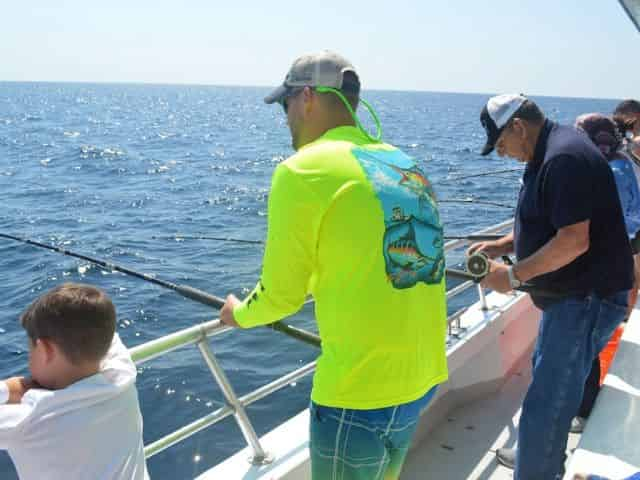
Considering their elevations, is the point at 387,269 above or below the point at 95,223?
above

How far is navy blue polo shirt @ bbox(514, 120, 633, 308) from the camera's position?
6.77 ft

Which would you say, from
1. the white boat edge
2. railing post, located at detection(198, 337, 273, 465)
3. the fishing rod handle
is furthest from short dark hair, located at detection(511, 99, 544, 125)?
the white boat edge

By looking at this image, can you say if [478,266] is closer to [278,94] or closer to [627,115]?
[278,94]

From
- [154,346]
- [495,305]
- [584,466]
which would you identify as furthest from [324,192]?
[495,305]

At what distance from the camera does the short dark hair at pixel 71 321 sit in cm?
151

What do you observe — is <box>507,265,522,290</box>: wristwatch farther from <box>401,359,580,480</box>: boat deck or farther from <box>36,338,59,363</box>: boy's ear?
<box>36,338,59,363</box>: boy's ear

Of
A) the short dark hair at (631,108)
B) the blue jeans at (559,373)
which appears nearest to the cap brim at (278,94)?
the blue jeans at (559,373)

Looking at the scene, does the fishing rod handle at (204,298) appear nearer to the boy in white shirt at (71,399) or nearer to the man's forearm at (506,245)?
the boy in white shirt at (71,399)

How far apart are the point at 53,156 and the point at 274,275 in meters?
27.3

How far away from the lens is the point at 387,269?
151 centimetres

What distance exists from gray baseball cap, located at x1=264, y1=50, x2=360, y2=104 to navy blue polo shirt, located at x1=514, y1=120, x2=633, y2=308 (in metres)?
Result: 0.82

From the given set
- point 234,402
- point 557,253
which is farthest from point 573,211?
point 234,402

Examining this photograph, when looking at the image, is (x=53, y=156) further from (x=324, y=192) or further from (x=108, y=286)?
(x=324, y=192)

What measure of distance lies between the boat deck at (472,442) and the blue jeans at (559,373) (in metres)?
0.68
